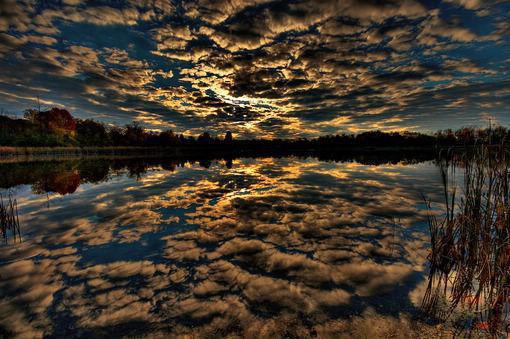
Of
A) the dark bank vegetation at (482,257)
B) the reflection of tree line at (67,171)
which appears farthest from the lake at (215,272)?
the reflection of tree line at (67,171)

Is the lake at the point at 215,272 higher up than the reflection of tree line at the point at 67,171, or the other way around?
the reflection of tree line at the point at 67,171

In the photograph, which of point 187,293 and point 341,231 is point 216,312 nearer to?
point 187,293

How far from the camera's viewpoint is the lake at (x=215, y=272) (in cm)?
429

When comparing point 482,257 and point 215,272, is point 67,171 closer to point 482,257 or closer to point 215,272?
point 215,272

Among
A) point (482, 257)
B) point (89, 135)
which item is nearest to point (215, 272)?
point (482, 257)

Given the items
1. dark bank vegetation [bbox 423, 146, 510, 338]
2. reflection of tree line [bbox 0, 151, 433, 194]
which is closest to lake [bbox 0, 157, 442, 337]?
dark bank vegetation [bbox 423, 146, 510, 338]

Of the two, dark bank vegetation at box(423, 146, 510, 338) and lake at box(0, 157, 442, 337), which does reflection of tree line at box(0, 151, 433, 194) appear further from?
dark bank vegetation at box(423, 146, 510, 338)

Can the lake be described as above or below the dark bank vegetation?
below

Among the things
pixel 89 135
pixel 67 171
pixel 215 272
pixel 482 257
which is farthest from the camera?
pixel 89 135

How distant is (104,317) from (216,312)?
219 centimetres

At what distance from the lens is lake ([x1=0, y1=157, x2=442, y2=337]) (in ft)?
14.1

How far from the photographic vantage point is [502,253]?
420 cm

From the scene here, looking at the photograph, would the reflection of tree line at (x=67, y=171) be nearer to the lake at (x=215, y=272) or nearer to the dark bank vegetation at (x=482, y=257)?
the lake at (x=215, y=272)

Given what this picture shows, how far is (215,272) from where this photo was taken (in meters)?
6.19
